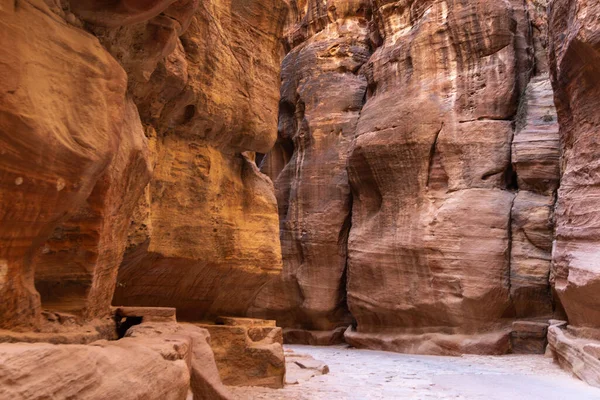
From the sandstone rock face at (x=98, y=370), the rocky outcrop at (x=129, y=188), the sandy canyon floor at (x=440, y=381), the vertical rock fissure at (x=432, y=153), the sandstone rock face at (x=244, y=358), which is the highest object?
the vertical rock fissure at (x=432, y=153)

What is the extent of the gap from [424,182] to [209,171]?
26.0ft

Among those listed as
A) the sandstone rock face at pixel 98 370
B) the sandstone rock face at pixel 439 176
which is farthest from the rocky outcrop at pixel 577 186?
the sandstone rock face at pixel 98 370

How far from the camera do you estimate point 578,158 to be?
9.25 meters

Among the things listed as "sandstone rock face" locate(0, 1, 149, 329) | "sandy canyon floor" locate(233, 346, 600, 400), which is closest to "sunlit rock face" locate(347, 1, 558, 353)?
"sandy canyon floor" locate(233, 346, 600, 400)

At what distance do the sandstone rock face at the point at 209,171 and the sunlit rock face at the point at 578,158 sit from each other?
4585mm

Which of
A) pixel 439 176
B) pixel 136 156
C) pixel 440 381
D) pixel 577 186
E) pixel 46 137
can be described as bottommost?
pixel 440 381

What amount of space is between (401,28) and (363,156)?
153 inches

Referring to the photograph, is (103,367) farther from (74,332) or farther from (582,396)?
(582,396)

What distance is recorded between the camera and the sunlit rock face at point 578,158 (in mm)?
8305

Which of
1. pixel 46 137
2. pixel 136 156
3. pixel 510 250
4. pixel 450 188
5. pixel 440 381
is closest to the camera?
pixel 46 137

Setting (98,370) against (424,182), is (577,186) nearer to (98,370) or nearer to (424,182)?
(424,182)

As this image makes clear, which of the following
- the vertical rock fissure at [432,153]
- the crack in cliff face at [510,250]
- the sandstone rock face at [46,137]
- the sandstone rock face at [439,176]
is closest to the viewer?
the sandstone rock face at [46,137]

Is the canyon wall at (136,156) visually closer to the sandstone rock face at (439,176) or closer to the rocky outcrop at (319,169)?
the sandstone rock face at (439,176)

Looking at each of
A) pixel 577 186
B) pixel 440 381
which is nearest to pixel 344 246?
pixel 577 186
